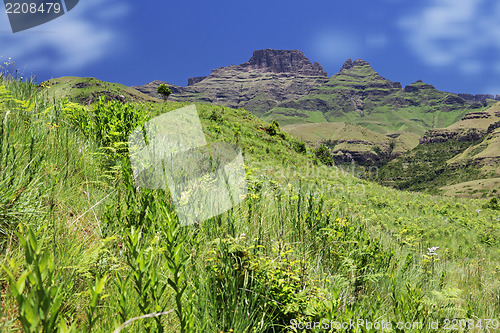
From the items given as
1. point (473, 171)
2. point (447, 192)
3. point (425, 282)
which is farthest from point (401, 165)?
point (425, 282)

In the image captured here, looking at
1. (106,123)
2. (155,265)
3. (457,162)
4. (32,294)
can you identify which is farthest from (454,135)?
(32,294)

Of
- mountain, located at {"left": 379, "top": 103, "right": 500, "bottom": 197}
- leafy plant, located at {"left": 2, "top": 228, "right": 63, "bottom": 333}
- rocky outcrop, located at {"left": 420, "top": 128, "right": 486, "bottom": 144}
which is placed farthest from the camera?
rocky outcrop, located at {"left": 420, "top": 128, "right": 486, "bottom": 144}

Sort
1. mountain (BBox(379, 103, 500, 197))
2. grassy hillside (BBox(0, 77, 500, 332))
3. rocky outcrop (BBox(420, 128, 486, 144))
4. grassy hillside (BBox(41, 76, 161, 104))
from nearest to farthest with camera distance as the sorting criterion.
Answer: grassy hillside (BBox(0, 77, 500, 332)) → grassy hillside (BBox(41, 76, 161, 104)) → mountain (BBox(379, 103, 500, 197)) → rocky outcrop (BBox(420, 128, 486, 144))

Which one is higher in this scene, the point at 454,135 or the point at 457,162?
the point at 454,135

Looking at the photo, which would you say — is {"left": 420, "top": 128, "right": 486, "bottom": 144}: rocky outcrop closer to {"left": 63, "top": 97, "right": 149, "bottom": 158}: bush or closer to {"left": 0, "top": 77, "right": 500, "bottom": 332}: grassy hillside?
{"left": 0, "top": 77, "right": 500, "bottom": 332}: grassy hillside

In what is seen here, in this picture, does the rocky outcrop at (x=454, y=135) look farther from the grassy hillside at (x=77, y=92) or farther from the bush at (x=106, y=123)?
the bush at (x=106, y=123)

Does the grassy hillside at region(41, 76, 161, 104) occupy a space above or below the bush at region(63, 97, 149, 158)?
above

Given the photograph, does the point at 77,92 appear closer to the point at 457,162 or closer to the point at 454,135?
the point at 457,162

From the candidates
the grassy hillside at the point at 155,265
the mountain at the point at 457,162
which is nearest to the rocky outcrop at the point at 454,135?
the mountain at the point at 457,162

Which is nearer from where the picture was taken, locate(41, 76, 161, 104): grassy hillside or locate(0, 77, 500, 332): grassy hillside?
locate(0, 77, 500, 332): grassy hillside

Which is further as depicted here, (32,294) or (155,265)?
(155,265)

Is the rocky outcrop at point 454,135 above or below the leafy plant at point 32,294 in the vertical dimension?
above

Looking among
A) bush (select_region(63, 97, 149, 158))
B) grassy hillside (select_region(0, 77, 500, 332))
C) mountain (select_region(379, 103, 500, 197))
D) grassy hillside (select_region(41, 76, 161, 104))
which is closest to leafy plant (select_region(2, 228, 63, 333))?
grassy hillside (select_region(0, 77, 500, 332))

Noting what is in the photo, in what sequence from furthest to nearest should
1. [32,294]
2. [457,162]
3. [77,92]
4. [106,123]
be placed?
1. [457,162]
2. [77,92]
3. [106,123]
4. [32,294]
